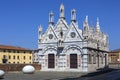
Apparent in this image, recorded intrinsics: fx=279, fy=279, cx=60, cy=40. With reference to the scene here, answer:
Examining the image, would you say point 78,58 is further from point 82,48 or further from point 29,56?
point 29,56

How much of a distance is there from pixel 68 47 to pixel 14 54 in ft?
175

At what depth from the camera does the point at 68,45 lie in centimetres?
4722

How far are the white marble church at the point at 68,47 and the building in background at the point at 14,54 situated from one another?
43.7 m

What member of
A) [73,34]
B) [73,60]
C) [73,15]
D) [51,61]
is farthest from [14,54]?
[73,15]

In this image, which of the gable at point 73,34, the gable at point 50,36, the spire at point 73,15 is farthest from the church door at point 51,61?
the spire at point 73,15

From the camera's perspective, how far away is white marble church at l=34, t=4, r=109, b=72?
150 feet

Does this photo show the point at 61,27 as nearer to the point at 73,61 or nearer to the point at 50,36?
the point at 50,36

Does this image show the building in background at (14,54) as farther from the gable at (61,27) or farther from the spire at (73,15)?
the spire at (73,15)

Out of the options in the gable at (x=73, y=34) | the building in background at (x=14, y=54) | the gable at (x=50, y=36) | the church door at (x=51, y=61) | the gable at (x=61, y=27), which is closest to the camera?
the gable at (x=73, y=34)

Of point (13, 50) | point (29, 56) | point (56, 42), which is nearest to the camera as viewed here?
point (56, 42)

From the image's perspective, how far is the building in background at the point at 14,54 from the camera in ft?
308

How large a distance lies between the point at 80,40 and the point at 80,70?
4932mm

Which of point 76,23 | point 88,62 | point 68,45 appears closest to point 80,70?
point 88,62

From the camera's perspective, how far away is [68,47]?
155 feet
